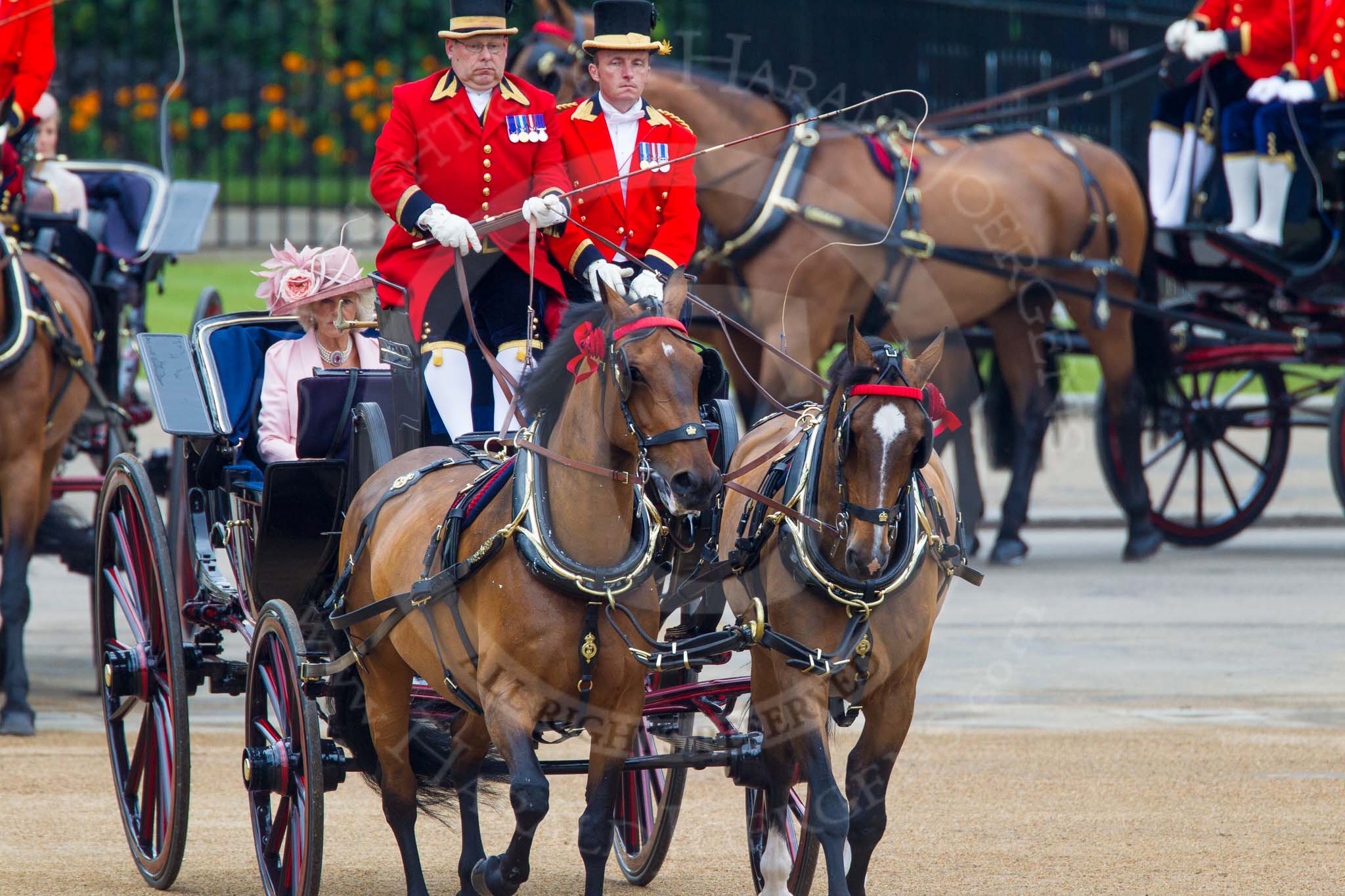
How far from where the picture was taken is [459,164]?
484 cm

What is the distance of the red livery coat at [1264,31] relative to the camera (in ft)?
28.3

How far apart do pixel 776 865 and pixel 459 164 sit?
Answer: 1841mm

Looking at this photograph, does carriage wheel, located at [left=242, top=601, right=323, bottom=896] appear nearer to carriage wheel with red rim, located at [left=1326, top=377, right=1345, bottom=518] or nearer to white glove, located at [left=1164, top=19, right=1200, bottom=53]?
white glove, located at [left=1164, top=19, right=1200, bottom=53]

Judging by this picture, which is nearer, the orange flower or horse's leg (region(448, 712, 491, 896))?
horse's leg (region(448, 712, 491, 896))

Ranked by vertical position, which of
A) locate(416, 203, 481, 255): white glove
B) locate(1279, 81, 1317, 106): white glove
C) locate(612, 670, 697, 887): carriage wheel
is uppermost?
locate(1279, 81, 1317, 106): white glove

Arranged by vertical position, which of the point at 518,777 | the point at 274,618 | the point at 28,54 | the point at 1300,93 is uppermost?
the point at 28,54

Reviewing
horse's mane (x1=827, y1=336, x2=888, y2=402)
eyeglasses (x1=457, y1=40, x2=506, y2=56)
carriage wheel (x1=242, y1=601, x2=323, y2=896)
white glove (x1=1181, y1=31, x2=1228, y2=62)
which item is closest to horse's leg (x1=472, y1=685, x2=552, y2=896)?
carriage wheel (x1=242, y1=601, x2=323, y2=896)

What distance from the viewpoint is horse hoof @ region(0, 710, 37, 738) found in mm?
6188

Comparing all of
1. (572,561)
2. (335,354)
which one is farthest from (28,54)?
(572,561)

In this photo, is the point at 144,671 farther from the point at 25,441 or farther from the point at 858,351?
the point at 858,351

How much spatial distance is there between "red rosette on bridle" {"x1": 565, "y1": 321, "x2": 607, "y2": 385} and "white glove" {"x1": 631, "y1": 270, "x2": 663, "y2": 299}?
14cm

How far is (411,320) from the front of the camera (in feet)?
15.9

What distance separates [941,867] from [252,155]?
Result: 1109 centimetres

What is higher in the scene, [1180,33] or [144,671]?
[1180,33]
